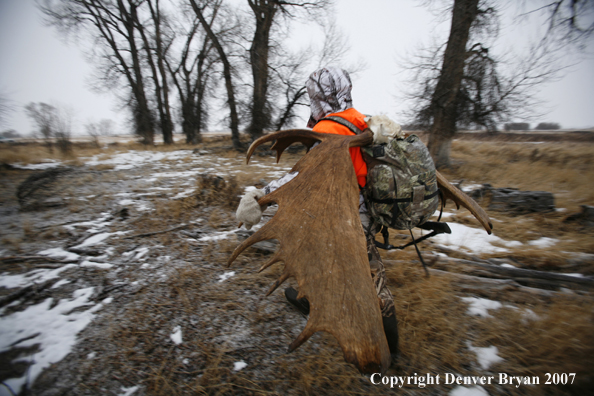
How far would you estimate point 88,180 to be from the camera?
6062mm

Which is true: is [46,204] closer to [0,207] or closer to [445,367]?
[0,207]

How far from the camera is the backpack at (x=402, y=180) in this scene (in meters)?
1.51

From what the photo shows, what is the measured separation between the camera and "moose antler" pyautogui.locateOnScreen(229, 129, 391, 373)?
1.04 meters

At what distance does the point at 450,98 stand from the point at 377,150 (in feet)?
25.8

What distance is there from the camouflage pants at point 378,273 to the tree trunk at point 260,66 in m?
11.2

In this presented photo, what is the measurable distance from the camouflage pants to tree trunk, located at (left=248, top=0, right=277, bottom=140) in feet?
36.7

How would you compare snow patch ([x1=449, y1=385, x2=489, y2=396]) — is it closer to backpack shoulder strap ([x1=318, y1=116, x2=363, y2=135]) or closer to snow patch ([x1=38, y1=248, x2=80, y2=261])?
backpack shoulder strap ([x1=318, y1=116, x2=363, y2=135])

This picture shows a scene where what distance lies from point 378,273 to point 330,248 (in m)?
0.68

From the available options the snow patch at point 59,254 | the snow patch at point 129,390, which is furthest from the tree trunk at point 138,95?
the snow patch at point 129,390

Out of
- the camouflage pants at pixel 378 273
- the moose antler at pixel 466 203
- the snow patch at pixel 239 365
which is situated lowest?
the snow patch at pixel 239 365

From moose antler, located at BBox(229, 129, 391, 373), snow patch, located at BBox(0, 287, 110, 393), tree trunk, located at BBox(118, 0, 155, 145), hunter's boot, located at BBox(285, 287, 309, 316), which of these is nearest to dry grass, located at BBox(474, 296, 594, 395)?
moose antler, located at BBox(229, 129, 391, 373)

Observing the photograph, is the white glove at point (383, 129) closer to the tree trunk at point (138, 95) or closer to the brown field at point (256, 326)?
the brown field at point (256, 326)

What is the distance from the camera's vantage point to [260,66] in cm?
1205

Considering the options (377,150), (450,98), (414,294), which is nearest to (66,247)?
(377,150)
